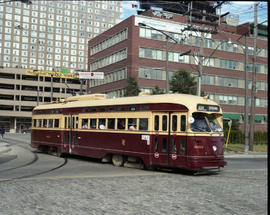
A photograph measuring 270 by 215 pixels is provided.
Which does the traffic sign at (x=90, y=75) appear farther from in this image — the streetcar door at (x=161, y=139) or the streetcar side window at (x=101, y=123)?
the streetcar door at (x=161, y=139)

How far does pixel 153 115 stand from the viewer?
1366 centimetres

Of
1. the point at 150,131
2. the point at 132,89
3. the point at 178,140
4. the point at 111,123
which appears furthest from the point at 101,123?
the point at 132,89

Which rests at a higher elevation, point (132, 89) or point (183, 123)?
point (132, 89)

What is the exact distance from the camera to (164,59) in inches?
2136

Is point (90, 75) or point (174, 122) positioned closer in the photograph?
point (174, 122)

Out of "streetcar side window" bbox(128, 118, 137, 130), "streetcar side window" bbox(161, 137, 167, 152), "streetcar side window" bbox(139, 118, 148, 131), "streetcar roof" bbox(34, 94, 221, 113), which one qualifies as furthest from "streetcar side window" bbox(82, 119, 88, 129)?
"streetcar side window" bbox(161, 137, 167, 152)

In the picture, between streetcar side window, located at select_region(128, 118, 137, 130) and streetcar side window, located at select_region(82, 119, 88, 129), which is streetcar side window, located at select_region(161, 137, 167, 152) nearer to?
streetcar side window, located at select_region(128, 118, 137, 130)

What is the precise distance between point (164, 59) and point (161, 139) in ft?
138

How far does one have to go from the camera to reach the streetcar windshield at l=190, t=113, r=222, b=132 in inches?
500

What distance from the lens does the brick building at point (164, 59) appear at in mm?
52438

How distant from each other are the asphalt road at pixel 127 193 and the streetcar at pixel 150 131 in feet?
2.68

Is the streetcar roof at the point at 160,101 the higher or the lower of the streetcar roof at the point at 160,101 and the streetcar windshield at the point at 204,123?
the higher

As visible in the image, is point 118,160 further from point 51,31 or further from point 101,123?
point 51,31

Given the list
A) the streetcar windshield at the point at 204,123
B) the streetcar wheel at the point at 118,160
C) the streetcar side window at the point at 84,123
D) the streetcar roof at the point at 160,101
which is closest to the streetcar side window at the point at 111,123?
the streetcar roof at the point at 160,101
